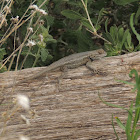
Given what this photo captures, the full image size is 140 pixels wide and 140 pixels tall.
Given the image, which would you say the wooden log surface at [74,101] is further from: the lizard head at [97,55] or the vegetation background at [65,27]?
the vegetation background at [65,27]

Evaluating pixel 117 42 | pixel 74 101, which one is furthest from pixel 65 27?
pixel 74 101

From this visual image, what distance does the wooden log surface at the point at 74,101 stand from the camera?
340 centimetres

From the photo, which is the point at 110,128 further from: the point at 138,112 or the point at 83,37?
the point at 83,37

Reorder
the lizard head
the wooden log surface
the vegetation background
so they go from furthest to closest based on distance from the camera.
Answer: the vegetation background, the lizard head, the wooden log surface

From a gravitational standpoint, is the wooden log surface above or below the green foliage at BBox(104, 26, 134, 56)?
below

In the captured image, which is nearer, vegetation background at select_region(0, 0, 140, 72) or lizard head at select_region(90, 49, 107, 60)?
lizard head at select_region(90, 49, 107, 60)

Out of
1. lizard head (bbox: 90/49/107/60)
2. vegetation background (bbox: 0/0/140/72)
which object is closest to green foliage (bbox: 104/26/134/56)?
lizard head (bbox: 90/49/107/60)

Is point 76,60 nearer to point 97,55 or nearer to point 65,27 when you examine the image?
point 97,55

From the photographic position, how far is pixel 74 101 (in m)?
3.71

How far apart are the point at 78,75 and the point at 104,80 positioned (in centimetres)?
40

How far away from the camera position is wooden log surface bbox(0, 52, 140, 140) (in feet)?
11.1

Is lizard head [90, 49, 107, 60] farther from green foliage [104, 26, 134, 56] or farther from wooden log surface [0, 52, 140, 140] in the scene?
wooden log surface [0, 52, 140, 140]

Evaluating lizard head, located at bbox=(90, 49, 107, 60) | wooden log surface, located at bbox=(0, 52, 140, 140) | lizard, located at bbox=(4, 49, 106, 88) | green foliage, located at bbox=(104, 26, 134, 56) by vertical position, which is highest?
green foliage, located at bbox=(104, 26, 134, 56)

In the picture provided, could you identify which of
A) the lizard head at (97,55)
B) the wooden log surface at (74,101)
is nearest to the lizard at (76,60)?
the lizard head at (97,55)
